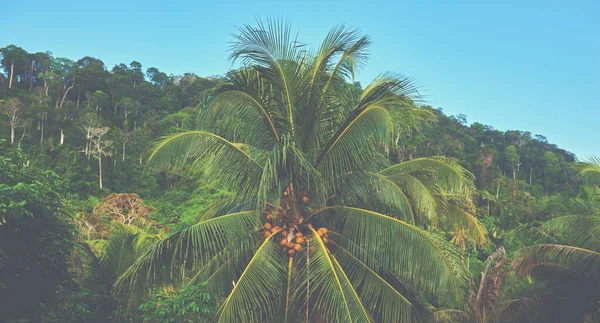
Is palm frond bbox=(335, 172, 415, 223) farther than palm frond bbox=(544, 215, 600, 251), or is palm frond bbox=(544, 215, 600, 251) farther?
palm frond bbox=(544, 215, 600, 251)

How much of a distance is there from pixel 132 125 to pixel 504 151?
46.3 metres

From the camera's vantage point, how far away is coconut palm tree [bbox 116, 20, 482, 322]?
7469mm

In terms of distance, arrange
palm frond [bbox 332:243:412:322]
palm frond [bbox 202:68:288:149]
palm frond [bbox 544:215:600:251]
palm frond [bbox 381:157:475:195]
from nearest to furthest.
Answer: palm frond [bbox 332:243:412:322], palm frond [bbox 202:68:288:149], palm frond [bbox 381:157:475:195], palm frond [bbox 544:215:600:251]

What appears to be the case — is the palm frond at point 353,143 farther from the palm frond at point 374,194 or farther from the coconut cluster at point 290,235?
the coconut cluster at point 290,235

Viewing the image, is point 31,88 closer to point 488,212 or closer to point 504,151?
point 488,212

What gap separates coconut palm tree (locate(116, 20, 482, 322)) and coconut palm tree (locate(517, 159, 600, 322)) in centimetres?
450

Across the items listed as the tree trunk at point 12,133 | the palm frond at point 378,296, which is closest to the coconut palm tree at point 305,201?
the palm frond at point 378,296

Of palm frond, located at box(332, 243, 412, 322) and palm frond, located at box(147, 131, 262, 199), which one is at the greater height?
palm frond, located at box(147, 131, 262, 199)

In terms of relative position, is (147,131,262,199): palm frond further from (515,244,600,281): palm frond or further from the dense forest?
(515,244,600,281): palm frond

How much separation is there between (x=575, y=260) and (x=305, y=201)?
23.2 feet

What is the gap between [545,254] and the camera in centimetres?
1222

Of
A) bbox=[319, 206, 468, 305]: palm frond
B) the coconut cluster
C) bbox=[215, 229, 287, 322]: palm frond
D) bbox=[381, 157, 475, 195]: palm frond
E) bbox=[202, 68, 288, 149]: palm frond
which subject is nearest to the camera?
bbox=[215, 229, 287, 322]: palm frond

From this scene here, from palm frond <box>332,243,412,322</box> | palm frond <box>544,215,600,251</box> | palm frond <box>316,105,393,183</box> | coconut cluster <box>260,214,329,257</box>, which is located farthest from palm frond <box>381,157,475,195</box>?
palm frond <box>544,215,600,251</box>

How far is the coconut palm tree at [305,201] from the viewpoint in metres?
7.47
